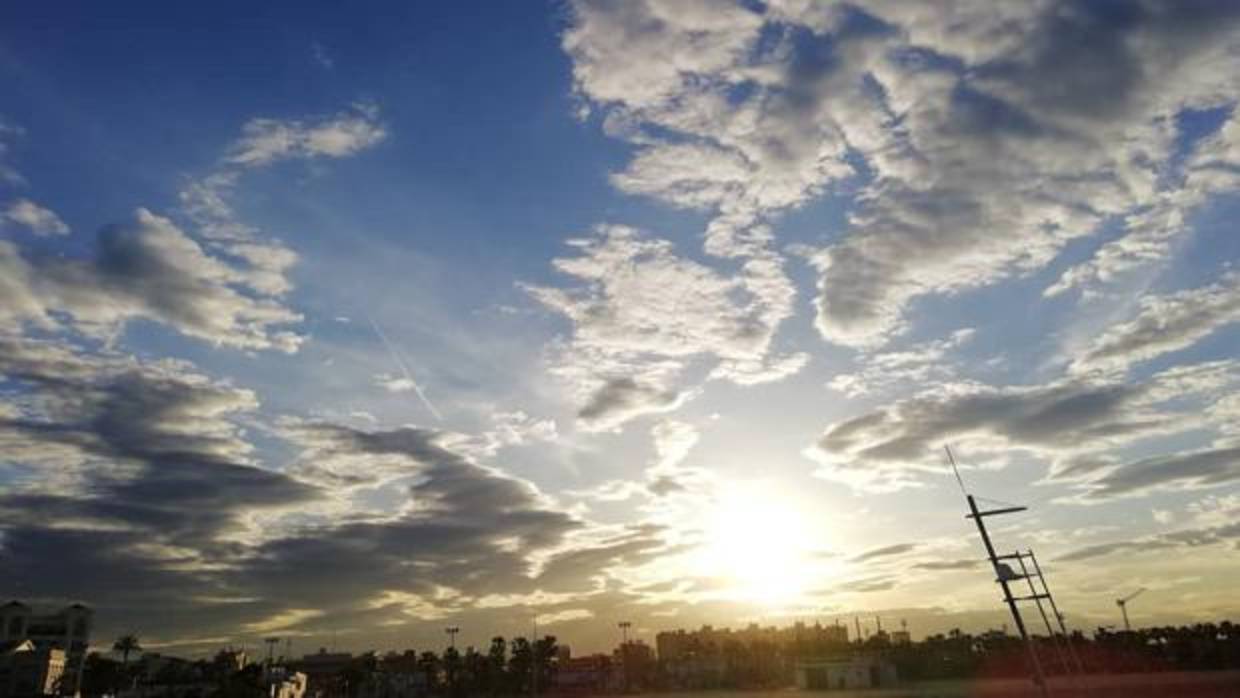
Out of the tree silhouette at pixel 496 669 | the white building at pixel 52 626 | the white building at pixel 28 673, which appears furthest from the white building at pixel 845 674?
the white building at pixel 52 626

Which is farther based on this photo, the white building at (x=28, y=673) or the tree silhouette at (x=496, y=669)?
the tree silhouette at (x=496, y=669)

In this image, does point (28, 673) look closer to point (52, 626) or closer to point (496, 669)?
point (52, 626)

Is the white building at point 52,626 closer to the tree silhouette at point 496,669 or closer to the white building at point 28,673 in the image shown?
the white building at point 28,673

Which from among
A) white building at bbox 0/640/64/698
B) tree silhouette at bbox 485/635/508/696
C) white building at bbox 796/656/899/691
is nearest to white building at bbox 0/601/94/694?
white building at bbox 0/640/64/698

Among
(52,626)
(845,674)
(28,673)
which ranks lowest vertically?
(845,674)

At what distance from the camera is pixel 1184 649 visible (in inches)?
5167

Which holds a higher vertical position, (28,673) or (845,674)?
(28,673)

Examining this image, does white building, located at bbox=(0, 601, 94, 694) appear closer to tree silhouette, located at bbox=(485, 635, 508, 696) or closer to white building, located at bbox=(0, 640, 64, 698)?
white building, located at bbox=(0, 640, 64, 698)

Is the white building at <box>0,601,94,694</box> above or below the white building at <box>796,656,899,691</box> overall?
above

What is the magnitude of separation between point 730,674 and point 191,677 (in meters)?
118

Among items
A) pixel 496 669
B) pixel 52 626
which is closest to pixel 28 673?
pixel 52 626

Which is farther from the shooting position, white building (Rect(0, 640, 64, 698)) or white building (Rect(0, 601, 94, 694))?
white building (Rect(0, 601, 94, 694))

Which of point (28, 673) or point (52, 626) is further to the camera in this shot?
point (52, 626)

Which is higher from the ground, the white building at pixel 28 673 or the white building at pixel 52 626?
the white building at pixel 52 626
